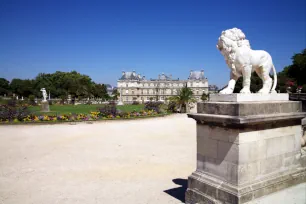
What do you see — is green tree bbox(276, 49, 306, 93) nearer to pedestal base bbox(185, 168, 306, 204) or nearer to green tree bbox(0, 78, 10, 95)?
pedestal base bbox(185, 168, 306, 204)

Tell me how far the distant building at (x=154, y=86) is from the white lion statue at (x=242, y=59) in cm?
8063

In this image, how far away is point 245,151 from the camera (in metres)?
3.66

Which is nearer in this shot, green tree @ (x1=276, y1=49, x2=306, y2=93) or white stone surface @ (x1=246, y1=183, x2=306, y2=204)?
white stone surface @ (x1=246, y1=183, x2=306, y2=204)

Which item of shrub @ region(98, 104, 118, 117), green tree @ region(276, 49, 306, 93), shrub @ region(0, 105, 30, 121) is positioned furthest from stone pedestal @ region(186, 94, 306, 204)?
green tree @ region(276, 49, 306, 93)

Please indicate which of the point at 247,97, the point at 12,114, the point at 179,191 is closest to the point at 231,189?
the point at 247,97

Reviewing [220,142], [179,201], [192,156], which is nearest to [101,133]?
[192,156]

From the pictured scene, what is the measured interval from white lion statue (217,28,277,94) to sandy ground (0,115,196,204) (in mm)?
2621

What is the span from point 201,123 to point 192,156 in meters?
4.03

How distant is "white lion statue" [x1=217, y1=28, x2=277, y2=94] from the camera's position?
4.17 meters

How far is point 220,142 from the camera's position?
3.88 metres

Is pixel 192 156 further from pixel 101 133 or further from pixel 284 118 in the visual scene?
pixel 101 133

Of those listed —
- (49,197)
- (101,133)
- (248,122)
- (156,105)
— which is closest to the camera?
(248,122)

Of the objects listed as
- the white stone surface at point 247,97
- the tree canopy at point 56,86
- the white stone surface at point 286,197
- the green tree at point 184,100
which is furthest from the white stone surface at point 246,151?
the tree canopy at point 56,86

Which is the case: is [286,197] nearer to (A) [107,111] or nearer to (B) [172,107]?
(A) [107,111]
